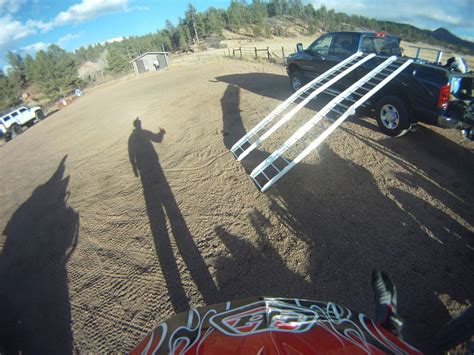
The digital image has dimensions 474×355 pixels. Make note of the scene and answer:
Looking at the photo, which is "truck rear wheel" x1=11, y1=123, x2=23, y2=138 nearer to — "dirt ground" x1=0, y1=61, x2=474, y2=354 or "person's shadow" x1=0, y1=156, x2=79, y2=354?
"dirt ground" x1=0, y1=61, x2=474, y2=354

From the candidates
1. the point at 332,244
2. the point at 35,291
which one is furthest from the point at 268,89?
the point at 35,291

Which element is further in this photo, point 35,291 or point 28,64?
point 28,64

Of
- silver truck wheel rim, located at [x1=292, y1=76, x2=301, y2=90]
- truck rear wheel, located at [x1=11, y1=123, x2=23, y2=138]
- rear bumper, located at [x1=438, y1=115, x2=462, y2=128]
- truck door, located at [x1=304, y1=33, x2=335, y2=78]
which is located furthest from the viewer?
truck rear wheel, located at [x1=11, y1=123, x2=23, y2=138]

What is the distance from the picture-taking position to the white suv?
1753 centimetres

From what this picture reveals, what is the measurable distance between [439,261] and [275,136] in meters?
4.26

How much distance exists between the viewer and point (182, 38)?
2260 inches

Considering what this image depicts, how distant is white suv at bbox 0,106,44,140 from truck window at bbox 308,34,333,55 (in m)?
21.6

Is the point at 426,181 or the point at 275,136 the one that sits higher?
the point at 275,136

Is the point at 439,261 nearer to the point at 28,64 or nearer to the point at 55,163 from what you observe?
the point at 55,163

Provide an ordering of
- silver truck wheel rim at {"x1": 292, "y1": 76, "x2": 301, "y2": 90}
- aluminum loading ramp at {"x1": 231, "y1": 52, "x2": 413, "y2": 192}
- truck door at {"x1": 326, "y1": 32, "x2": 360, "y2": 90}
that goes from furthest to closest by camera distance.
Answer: silver truck wheel rim at {"x1": 292, "y1": 76, "x2": 301, "y2": 90}
truck door at {"x1": 326, "y1": 32, "x2": 360, "y2": 90}
aluminum loading ramp at {"x1": 231, "y1": 52, "x2": 413, "y2": 192}

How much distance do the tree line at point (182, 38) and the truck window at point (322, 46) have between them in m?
35.8

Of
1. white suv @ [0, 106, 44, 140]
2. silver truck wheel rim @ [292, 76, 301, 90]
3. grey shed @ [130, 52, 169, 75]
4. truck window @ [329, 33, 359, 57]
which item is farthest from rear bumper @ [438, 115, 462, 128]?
grey shed @ [130, 52, 169, 75]

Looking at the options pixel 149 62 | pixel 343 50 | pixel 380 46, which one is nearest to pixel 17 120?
pixel 149 62

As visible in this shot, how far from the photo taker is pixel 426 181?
13.3 feet
